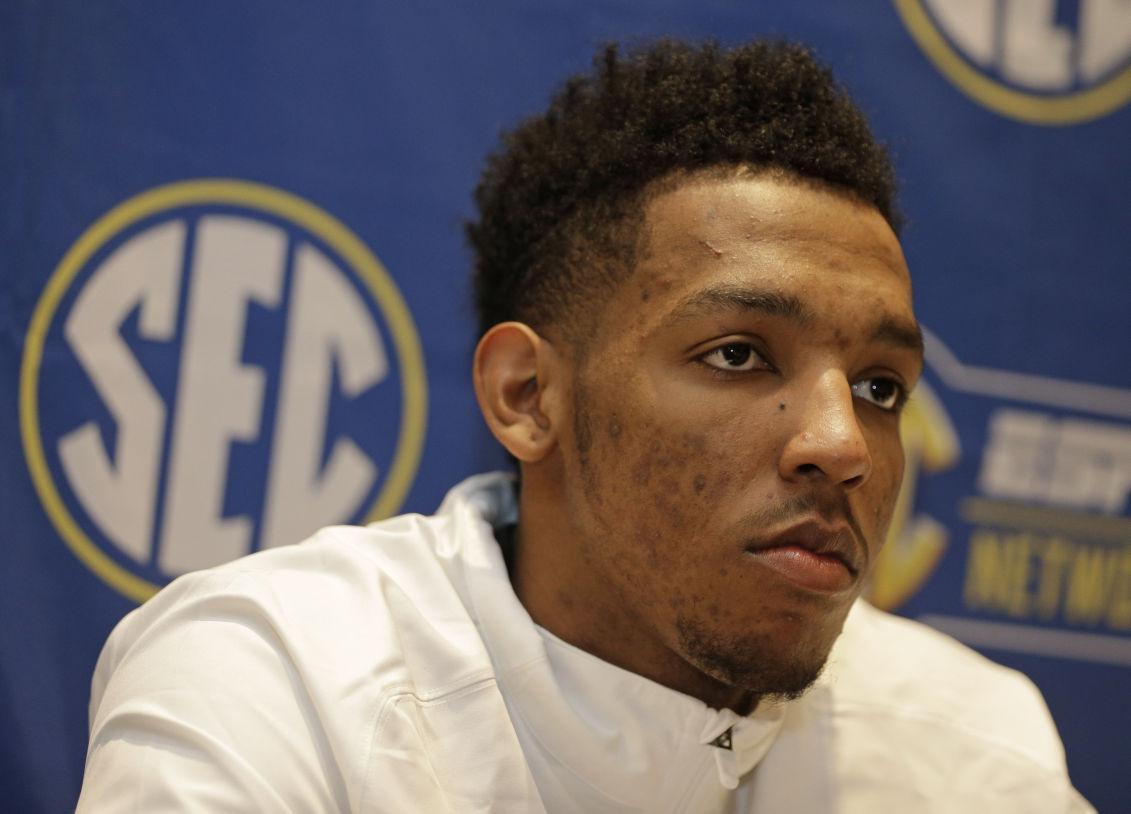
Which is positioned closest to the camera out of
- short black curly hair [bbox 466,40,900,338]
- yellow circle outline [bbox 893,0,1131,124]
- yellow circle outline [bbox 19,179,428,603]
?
short black curly hair [bbox 466,40,900,338]

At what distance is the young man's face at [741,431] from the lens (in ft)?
3.26

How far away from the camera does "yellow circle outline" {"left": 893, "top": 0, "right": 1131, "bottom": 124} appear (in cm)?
171

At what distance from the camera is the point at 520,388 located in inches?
46.9

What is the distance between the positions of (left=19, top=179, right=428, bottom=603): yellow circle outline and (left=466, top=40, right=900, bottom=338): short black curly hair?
8.3 inches

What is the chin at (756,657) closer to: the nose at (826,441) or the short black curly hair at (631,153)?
the nose at (826,441)

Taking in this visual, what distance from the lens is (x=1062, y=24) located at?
68.9 inches

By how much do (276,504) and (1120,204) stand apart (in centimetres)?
137

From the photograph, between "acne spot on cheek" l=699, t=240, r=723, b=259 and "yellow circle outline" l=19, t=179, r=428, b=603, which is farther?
"yellow circle outline" l=19, t=179, r=428, b=603

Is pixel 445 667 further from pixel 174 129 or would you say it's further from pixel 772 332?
pixel 174 129

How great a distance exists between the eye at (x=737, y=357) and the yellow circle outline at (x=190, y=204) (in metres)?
0.61

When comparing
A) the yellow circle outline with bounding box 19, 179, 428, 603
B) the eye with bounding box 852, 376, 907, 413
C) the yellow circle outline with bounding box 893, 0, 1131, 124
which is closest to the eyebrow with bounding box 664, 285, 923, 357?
the eye with bounding box 852, 376, 907, 413

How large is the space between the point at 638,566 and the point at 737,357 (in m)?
0.21

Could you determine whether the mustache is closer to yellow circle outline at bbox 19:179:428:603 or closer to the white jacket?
the white jacket

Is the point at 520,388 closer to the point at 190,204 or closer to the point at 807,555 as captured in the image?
the point at 807,555
